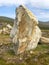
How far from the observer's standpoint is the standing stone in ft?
104

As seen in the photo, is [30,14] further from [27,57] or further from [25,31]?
[27,57]

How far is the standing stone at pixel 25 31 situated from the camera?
1253 inches

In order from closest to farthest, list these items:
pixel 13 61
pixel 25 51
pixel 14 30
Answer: pixel 13 61, pixel 25 51, pixel 14 30

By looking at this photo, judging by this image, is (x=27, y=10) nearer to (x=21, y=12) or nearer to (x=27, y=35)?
(x=21, y=12)

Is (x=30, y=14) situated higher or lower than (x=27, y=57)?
higher

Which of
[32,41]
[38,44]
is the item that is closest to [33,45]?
[32,41]

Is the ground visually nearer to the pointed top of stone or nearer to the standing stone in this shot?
the standing stone

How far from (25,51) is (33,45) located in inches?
70.5

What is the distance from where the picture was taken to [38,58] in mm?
28891

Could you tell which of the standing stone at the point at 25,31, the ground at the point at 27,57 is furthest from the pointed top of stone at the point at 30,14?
the ground at the point at 27,57

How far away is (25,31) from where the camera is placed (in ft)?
107

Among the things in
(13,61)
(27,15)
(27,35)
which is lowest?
(13,61)

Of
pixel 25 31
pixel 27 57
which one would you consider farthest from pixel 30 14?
pixel 27 57

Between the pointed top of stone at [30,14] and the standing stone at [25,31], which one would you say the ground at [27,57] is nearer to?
the standing stone at [25,31]
